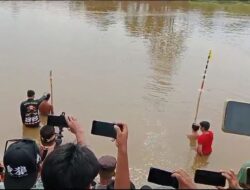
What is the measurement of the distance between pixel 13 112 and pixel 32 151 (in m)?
8.19

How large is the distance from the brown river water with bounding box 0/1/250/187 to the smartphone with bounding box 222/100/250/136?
12.7ft

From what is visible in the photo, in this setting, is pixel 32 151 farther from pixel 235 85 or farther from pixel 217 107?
pixel 235 85

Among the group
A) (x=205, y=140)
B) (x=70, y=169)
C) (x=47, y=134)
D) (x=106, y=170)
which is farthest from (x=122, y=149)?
(x=205, y=140)

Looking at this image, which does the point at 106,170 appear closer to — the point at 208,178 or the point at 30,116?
the point at 208,178

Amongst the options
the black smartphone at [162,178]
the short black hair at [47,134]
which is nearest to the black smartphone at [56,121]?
the black smartphone at [162,178]

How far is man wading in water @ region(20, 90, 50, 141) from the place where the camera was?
30.4 ft

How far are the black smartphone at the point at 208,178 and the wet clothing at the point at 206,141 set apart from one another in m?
5.49

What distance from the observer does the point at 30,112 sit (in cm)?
925

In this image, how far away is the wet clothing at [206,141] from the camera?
827 centimetres

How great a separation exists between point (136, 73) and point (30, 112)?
6.19 meters

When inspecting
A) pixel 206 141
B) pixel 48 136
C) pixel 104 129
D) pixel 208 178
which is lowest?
pixel 206 141

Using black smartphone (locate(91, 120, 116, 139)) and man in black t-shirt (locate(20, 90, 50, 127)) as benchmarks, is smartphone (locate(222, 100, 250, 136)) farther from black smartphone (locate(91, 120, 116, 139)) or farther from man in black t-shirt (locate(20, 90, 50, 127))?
man in black t-shirt (locate(20, 90, 50, 127))

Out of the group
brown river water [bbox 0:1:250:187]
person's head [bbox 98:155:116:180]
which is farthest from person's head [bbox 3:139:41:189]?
brown river water [bbox 0:1:250:187]

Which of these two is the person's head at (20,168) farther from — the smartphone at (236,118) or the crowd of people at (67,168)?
the smartphone at (236,118)
